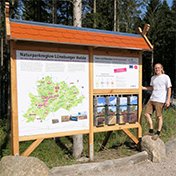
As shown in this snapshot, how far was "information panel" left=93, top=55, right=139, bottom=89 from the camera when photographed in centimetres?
421

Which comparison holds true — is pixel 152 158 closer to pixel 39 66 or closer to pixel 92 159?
pixel 92 159

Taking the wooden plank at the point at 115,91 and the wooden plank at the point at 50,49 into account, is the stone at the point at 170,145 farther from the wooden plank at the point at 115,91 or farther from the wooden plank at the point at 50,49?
the wooden plank at the point at 50,49

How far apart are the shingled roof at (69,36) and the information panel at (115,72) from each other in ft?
1.23

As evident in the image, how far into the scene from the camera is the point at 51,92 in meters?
3.77

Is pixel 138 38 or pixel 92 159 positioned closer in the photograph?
pixel 92 159

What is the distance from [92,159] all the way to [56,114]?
141 centimetres

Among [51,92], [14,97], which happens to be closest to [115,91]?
[51,92]

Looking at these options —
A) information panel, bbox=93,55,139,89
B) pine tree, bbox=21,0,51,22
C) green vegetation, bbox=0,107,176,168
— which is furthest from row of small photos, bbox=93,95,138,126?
pine tree, bbox=21,0,51,22

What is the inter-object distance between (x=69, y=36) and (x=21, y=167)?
2.59 m

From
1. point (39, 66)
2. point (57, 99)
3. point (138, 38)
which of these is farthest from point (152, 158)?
point (39, 66)

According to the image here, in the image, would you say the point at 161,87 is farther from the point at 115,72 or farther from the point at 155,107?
the point at 115,72

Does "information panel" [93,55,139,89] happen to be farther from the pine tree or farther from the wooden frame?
the pine tree

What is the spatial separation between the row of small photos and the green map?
0.59 metres

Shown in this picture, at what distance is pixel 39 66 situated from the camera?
11.9ft
